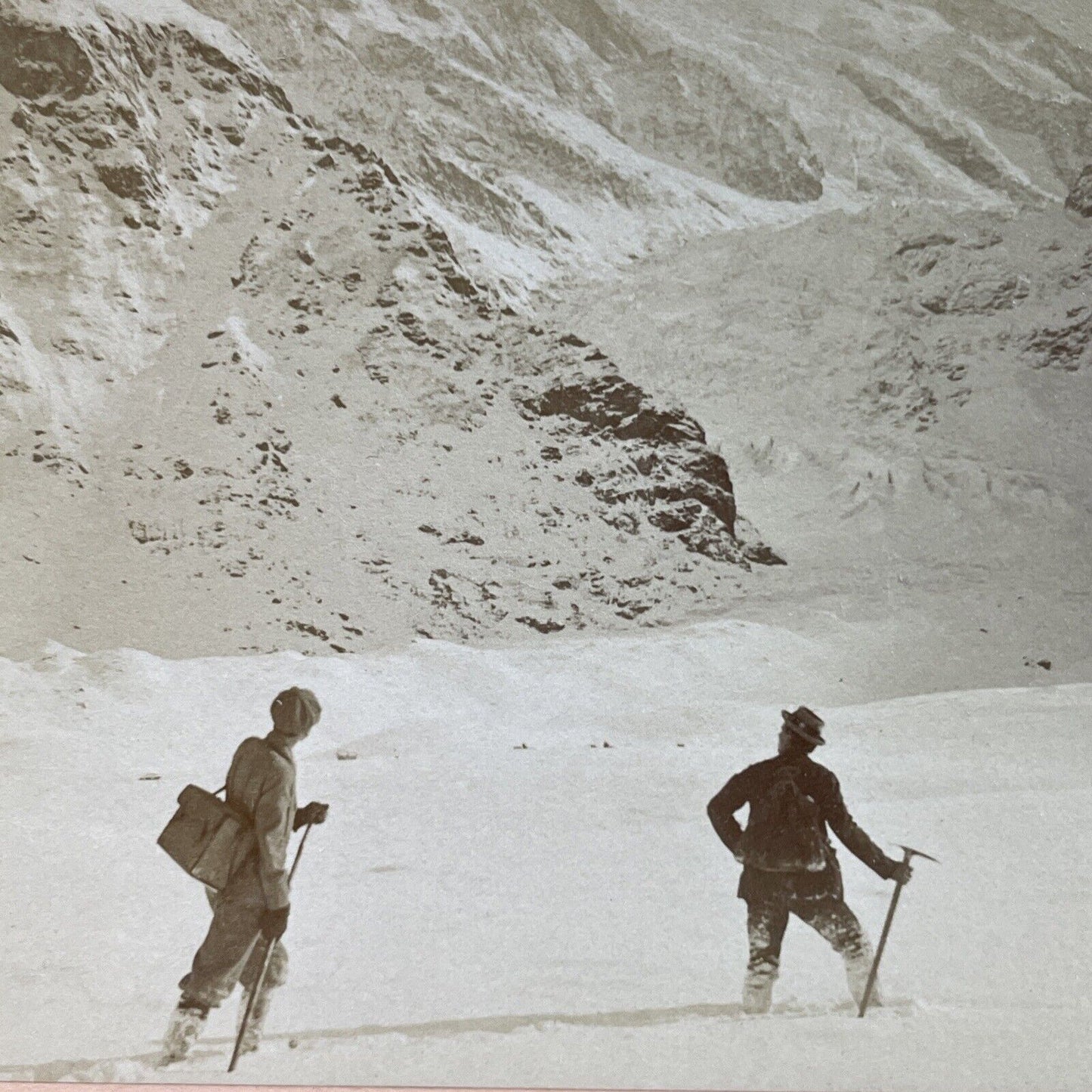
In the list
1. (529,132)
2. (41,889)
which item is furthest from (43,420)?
(529,132)

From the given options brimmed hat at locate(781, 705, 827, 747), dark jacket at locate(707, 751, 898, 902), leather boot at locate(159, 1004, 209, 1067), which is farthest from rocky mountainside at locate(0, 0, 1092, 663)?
brimmed hat at locate(781, 705, 827, 747)

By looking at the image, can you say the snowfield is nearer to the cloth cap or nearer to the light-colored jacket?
the light-colored jacket

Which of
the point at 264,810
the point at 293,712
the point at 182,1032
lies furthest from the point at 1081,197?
the point at 182,1032

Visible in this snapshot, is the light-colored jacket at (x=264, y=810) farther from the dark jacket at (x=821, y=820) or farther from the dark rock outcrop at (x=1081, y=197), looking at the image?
the dark rock outcrop at (x=1081, y=197)

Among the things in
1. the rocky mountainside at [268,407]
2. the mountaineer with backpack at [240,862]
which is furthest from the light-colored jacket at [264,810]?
the rocky mountainside at [268,407]

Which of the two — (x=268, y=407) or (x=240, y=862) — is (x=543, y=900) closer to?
(x=240, y=862)

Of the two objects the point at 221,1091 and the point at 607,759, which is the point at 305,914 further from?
the point at 607,759
